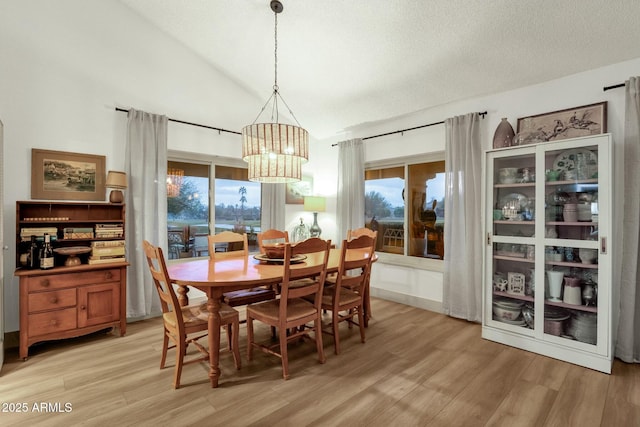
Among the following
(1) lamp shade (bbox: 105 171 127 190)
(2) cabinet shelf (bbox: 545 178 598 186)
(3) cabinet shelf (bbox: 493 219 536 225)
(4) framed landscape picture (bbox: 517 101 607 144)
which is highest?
(4) framed landscape picture (bbox: 517 101 607 144)

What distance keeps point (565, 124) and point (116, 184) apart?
4417 millimetres

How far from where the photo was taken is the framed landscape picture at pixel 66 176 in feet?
9.90

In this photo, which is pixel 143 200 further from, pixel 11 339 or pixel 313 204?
pixel 313 204

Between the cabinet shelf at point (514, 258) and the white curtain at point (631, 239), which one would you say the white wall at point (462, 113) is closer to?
the white curtain at point (631, 239)

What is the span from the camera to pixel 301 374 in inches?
93.1

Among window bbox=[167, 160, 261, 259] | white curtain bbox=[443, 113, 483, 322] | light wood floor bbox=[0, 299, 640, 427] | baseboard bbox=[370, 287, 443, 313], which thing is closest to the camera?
light wood floor bbox=[0, 299, 640, 427]

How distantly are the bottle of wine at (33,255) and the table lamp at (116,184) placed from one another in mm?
713

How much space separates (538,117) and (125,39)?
4477 mm

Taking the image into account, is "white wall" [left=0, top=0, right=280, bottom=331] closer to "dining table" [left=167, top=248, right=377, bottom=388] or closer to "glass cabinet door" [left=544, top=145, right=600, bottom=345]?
"dining table" [left=167, top=248, right=377, bottom=388]

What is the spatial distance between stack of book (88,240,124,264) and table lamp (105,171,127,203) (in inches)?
17.5

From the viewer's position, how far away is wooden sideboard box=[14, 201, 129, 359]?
2660 millimetres

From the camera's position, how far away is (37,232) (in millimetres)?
2828

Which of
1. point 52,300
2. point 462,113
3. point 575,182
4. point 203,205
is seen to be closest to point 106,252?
point 52,300

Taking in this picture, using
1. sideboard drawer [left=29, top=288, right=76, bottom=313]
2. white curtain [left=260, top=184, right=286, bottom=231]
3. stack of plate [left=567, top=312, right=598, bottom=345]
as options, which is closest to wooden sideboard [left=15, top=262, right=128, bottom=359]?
sideboard drawer [left=29, top=288, right=76, bottom=313]
